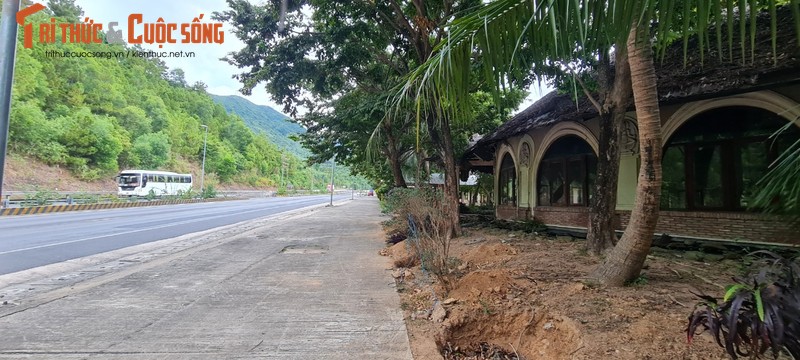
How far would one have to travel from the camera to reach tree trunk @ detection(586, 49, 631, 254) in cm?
628

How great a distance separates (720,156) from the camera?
802 cm

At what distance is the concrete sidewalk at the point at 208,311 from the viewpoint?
148 inches

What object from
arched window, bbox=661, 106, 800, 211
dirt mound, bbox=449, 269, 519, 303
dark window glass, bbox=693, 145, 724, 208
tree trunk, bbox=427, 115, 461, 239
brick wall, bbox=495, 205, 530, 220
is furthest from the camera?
brick wall, bbox=495, 205, 530, 220

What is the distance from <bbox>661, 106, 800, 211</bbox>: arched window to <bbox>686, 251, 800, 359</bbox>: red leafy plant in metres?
6.92

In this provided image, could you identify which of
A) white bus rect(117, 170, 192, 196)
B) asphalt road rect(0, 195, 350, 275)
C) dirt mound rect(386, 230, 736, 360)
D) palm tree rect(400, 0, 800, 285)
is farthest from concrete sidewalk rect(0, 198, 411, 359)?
white bus rect(117, 170, 192, 196)

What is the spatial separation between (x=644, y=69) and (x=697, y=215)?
18.0 ft

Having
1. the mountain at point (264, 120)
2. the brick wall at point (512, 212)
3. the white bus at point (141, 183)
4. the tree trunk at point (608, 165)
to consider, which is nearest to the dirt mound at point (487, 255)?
the tree trunk at point (608, 165)

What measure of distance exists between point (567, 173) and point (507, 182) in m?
4.00

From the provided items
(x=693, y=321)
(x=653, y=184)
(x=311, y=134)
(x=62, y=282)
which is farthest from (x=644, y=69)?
(x=311, y=134)

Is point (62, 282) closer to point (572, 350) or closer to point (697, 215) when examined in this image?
point (572, 350)

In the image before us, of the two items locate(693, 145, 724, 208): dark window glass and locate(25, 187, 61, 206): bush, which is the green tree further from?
locate(693, 145, 724, 208): dark window glass

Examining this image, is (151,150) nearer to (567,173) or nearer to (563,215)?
(567,173)

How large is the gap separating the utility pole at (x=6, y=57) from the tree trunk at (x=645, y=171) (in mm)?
5466

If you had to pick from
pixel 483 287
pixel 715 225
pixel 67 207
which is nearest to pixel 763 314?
pixel 483 287
